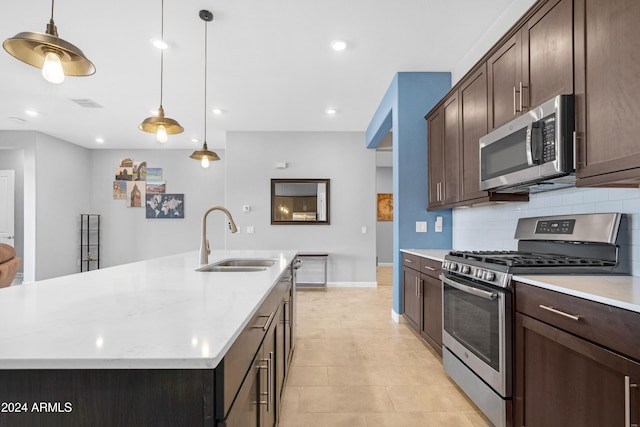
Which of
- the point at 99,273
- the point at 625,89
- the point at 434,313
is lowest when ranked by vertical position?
the point at 434,313

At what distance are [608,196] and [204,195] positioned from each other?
7078 millimetres

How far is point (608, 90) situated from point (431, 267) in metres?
1.72

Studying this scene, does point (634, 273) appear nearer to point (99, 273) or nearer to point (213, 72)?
point (99, 273)

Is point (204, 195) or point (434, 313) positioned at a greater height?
point (204, 195)

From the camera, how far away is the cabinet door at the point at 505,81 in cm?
213

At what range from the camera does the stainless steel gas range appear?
171 cm

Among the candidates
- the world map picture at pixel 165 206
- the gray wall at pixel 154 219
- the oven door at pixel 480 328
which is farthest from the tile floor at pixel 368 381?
the world map picture at pixel 165 206

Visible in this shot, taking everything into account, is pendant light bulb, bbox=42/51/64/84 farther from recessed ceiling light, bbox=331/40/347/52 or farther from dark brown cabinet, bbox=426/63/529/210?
dark brown cabinet, bbox=426/63/529/210

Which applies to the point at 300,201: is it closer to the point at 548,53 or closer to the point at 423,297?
the point at 423,297

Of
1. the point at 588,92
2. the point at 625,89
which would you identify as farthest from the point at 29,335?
the point at 588,92

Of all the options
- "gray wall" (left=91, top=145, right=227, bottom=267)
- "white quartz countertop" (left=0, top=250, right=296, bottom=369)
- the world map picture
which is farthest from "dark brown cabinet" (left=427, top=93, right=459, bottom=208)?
the world map picture

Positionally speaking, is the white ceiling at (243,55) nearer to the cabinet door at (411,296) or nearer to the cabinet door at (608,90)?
the cabinet door at (608,90)

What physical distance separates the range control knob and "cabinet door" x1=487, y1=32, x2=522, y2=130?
1.04 meters

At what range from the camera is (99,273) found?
64.3 inches
